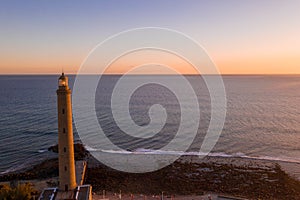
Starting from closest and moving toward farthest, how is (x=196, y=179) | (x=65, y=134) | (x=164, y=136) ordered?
(x=65, y=134) → (x=196, y=179) → (x=164, y=136)

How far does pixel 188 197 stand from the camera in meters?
24.2

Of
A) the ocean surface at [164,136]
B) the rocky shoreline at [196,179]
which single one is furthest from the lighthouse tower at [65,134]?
the ocean surface at [164,136]

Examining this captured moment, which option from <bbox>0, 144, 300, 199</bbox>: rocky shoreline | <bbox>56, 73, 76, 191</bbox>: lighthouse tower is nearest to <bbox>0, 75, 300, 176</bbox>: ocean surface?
<bbox>0, 144, 300, 199</bbox>: rocky shoreline

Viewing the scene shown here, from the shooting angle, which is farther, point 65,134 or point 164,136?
point 164,136

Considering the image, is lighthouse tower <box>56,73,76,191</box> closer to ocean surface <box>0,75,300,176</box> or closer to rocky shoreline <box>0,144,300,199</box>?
rocky shoreline <box>0,144,300,199</box>

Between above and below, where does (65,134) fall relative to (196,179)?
above

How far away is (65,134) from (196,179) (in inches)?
619

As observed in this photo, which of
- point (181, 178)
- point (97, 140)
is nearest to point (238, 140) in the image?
point (181, 178)

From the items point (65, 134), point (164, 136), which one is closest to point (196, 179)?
point (65, 134)

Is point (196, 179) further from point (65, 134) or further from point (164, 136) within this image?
point (164, 136)

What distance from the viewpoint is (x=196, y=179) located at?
29031 millimetres

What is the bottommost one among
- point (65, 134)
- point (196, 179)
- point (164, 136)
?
point (196, 179)

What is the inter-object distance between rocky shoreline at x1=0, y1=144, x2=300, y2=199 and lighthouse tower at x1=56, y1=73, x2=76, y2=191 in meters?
7.31

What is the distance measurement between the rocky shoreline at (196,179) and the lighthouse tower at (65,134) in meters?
7.31
